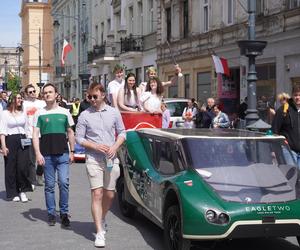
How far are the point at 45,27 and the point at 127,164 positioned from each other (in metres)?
86.0

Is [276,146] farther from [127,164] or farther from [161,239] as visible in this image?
[127,164]

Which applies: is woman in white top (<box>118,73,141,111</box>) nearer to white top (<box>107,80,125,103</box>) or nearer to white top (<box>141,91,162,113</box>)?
white top (<box>141,91,162,113</box>)

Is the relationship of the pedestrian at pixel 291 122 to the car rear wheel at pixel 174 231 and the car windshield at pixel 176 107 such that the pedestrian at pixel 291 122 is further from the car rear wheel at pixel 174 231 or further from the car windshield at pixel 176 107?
the car windshield at pixel 176 107

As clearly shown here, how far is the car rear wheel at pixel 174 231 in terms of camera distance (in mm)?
6200

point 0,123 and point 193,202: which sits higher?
point 0,123

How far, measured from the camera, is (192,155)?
6676 millimetres

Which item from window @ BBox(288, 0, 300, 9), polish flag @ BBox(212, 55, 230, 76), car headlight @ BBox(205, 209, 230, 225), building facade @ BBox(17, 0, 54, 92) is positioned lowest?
car headlight @ BBox(205, 209, 230, 225)

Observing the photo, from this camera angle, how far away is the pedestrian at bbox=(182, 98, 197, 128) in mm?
19850

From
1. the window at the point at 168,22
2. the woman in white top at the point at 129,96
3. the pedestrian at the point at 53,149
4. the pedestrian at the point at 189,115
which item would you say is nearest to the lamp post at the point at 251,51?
the woman in white top at the point at 129,96

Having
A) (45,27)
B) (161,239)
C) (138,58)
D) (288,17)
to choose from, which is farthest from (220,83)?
(45,27)

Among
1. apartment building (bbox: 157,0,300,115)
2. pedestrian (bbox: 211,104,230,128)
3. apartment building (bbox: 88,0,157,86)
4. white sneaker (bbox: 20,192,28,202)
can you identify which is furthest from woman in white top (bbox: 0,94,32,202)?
apartment building (bbox: 88,0,157,86)

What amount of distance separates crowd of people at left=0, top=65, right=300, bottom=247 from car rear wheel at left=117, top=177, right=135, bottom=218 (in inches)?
32.1

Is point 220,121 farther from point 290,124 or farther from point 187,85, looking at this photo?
point 187,85

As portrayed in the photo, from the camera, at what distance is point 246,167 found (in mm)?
6582
